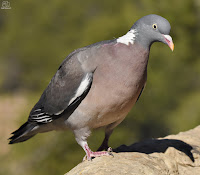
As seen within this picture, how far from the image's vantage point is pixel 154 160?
12.6 ft

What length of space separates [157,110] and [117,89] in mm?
7139

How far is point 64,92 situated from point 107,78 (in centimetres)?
55

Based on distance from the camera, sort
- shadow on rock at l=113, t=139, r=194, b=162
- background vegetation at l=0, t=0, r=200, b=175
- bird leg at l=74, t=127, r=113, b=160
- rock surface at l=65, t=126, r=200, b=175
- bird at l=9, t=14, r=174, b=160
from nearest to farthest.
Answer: rock surface at l=65, t=126, r=200, b=175
bird at l=9, t=14, r=174, b=160
bird leg at l=74, t=127, r=113, b=160
shadow on rock at l=113, t=139, r=194, b=162
background vegetation at l=0, t=0, r=200, b=175

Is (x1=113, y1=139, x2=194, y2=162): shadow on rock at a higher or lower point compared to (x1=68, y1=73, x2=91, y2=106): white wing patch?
lower

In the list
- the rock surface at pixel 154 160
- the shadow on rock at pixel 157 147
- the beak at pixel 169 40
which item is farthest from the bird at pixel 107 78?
the shadow on rock at pixel 157 147

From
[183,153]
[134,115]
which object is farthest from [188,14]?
[183,153]

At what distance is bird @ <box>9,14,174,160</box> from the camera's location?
141 inches

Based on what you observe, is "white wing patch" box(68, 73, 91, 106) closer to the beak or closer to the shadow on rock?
the beak

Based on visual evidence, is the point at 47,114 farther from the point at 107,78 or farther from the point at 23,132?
the point at 107,78

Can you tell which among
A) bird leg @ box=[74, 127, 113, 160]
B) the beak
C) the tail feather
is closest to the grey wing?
the tail feather

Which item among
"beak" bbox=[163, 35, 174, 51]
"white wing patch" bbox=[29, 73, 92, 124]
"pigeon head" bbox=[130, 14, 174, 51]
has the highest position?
"pigeon head" bbox=[130, 14, 174, 51]

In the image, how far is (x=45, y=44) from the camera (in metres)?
15.9

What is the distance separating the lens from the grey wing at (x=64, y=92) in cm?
367

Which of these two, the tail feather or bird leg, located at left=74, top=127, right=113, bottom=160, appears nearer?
bird leg, located at left=74, top=127, right=113, bottom=160
